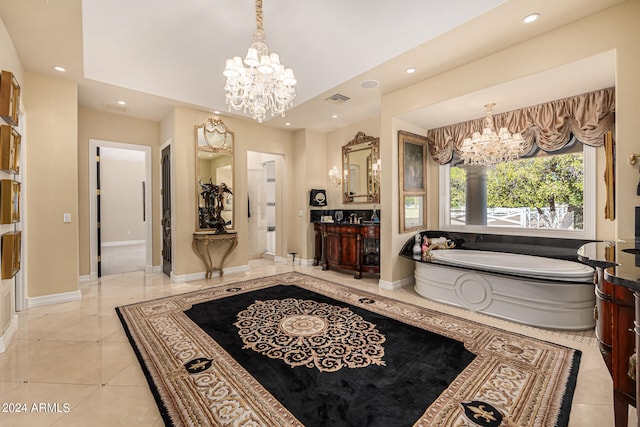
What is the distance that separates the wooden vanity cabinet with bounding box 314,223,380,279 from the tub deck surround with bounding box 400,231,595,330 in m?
0.65

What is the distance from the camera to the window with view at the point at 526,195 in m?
3.50

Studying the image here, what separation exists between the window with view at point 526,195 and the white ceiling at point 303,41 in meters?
0.90

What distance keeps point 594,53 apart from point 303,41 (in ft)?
8.66

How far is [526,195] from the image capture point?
13.1 ft

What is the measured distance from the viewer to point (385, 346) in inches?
98.5

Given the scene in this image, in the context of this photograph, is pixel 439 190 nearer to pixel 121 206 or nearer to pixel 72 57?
pixel 72 57

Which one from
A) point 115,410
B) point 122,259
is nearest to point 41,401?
point 115,410

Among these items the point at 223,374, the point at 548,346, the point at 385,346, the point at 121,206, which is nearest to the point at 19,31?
the point at 223,374

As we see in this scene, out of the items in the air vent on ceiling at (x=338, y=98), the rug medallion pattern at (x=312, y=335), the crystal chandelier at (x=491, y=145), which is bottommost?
the rug medallion pattern at (x=312, y=335)

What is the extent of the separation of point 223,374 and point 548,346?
8.96 feet

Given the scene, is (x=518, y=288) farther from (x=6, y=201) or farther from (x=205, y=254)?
(x=6, y=201)

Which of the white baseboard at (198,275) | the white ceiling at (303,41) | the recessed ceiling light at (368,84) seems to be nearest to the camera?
the white ceiling at (303,41)

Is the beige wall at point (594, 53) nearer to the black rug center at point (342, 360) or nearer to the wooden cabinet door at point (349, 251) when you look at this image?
the black rug center at point (342, 360)

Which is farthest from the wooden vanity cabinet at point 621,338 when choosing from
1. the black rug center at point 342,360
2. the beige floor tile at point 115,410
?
the beige floor tile at point 115,410
